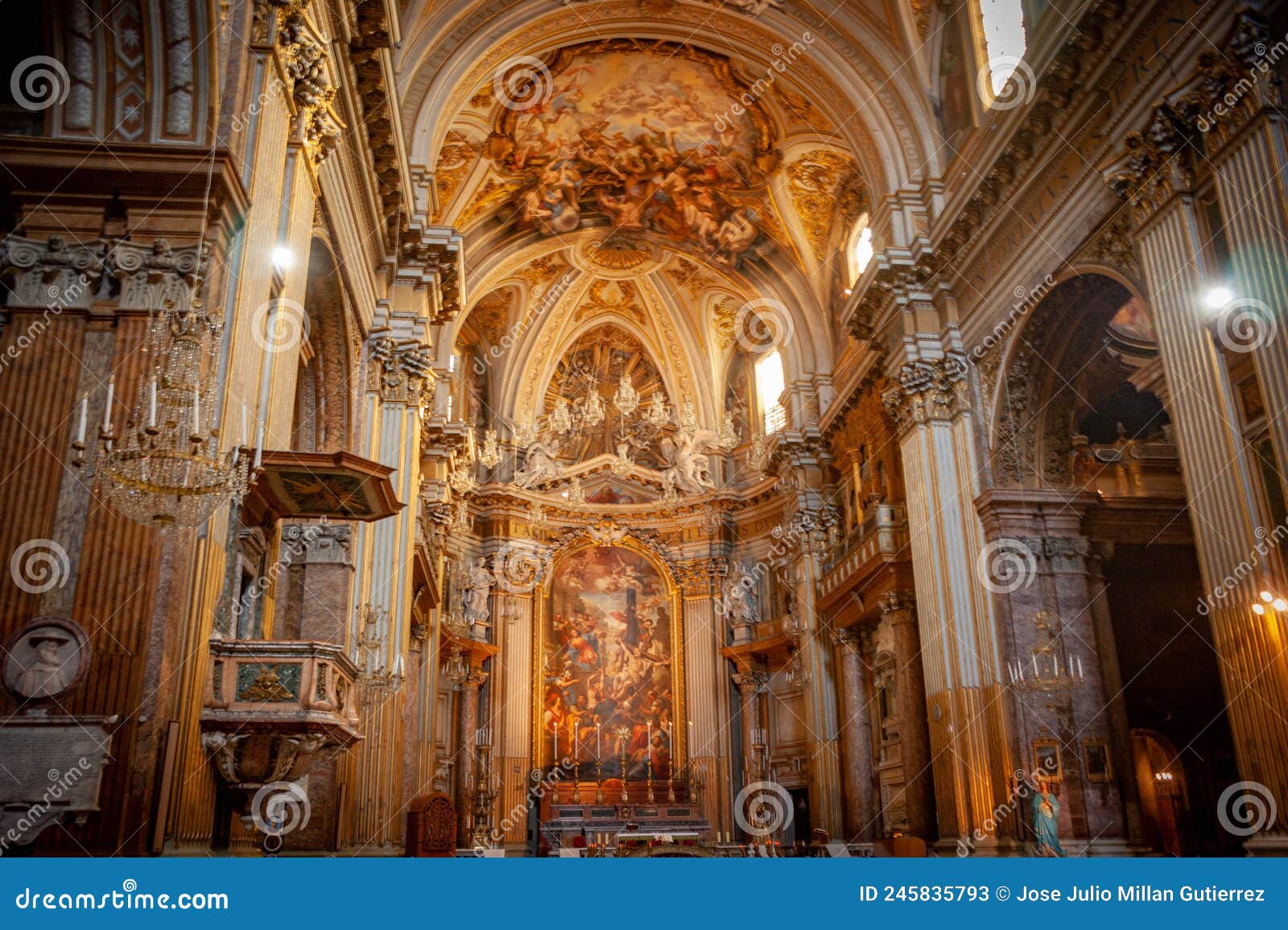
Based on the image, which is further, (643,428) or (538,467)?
(643,428)

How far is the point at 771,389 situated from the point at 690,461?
2603 millimetres

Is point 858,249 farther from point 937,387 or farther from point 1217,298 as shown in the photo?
point 1217,298

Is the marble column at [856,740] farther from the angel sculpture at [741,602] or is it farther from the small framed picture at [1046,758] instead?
the small framed picture at [1046,758]

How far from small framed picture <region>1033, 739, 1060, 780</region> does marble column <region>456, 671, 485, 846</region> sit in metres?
11.9

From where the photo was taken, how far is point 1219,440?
9.58m

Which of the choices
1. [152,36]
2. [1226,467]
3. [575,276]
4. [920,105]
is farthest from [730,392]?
[152,36]

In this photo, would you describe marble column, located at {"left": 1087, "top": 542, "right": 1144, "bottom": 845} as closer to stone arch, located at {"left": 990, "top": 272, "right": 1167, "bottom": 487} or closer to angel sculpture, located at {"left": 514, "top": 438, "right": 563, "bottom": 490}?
stone arch, located at {"left": 990, "top": 272, "right": 1167, "bottom": 487}

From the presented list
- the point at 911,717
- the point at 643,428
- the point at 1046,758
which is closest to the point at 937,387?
the point at 911,717

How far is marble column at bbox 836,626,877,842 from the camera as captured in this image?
1889cm

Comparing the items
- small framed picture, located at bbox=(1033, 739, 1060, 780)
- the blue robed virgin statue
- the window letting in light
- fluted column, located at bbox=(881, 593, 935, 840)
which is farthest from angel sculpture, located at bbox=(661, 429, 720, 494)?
the blue robed virgin statue

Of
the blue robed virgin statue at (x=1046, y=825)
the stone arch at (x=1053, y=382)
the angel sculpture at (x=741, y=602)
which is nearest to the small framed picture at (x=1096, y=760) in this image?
the blue robed virgin statue at (x=1046, y=825)

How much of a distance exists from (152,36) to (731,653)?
18.5 meters

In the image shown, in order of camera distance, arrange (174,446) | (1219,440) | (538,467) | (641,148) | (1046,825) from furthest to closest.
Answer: (538,467)
(641,148)
(1046,825)
(1219,440)
(174,446)

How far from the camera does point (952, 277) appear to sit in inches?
639
